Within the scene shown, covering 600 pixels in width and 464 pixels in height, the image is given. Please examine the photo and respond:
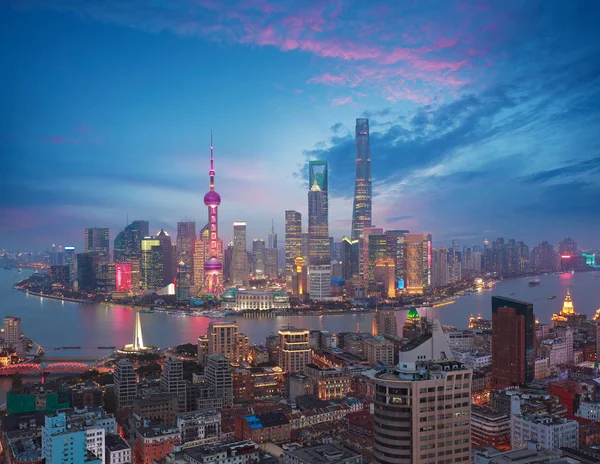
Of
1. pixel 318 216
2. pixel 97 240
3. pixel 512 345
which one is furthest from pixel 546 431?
pixel 97 240

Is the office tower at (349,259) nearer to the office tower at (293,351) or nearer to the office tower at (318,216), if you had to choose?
the office tower at (318,216)

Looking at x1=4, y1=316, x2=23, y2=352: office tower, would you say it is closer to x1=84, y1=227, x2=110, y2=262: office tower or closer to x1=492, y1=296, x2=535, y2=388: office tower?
x1=492, y1=296, x2=535, y2=388: office tower

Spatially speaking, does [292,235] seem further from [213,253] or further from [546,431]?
[546,431]

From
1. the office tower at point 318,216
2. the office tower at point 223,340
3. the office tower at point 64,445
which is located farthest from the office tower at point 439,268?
the office tower at point 64,445

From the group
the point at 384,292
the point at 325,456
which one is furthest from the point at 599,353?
the point at 384,292

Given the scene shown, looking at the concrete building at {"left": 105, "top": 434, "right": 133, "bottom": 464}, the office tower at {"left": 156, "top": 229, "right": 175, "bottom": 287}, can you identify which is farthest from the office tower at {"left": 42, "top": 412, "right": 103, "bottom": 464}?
the office tower at {"left": 156, "top": 229, "right": 175, "bottom": 287}

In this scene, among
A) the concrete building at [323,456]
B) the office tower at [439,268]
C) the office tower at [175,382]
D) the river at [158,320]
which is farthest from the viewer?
the office tower at [439,268]

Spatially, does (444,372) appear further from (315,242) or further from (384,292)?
(315,242)
